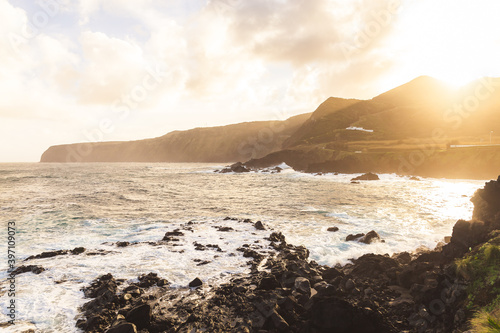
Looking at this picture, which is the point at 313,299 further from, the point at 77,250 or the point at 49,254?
the point at 49,254

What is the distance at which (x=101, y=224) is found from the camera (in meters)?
24.5

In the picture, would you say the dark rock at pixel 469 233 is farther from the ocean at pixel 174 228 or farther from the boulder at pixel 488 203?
the ocean at pixel 174 228

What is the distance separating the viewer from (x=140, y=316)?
9.34m

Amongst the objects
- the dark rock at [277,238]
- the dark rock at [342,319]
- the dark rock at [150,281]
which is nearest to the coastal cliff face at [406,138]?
the dark rock at [277,238]

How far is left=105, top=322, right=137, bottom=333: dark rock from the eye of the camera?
8508 mm

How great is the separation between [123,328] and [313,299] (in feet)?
21.9

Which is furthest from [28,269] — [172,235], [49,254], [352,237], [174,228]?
[352,237]

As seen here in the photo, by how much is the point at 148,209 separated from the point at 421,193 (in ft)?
132

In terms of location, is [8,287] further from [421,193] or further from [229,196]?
[421,193]

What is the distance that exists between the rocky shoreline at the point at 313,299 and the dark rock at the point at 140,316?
0.10 ft

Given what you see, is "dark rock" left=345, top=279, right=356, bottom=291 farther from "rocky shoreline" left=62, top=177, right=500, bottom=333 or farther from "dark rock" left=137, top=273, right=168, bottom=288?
"dark rock" left=137, top=273, right=168, bottom=288

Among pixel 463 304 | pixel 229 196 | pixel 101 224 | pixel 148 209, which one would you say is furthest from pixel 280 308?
pixel 229 196

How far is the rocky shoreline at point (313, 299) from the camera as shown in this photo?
8.72 m

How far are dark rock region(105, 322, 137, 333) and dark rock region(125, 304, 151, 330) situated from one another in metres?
0.55
